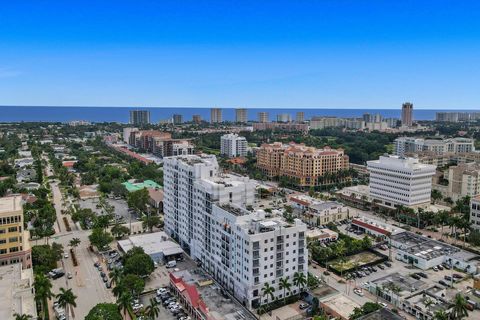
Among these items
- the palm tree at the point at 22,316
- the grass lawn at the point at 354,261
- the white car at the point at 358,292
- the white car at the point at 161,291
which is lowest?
the white car at the point at 358,292

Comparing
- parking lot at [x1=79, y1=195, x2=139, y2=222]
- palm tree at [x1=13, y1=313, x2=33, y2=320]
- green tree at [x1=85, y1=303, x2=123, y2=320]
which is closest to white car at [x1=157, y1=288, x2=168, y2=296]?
green tree at [x1=85, y1=303, x2=123, y2=320]

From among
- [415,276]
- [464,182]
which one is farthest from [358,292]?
[464,182]

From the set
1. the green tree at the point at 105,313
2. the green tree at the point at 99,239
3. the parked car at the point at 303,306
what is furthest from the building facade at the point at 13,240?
the parked car at the point at 303,306

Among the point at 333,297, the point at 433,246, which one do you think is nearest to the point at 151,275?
the point at 333,297

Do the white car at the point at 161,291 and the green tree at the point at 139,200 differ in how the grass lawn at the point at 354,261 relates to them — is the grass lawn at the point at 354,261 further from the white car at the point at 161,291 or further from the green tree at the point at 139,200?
the green tree at the point at 139,200

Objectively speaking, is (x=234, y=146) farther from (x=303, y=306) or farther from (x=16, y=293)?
(x=16, y=293)

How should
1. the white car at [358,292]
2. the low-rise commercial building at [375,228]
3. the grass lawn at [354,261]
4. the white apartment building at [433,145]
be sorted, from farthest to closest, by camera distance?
the white apartment building at [433,145]
the low-rise commercial building at [375,228]
the grass lawn at [354,261]
the white car at [358,292]
